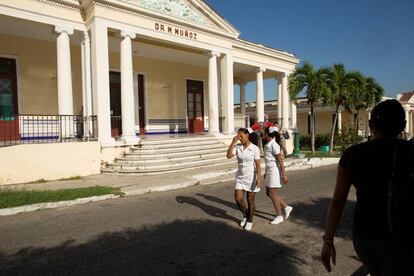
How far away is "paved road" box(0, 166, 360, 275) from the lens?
3.87 meters

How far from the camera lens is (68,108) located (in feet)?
37.6

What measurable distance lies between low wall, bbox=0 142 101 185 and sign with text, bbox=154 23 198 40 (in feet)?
17.2

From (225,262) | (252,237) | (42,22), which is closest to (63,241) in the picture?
(225,262)

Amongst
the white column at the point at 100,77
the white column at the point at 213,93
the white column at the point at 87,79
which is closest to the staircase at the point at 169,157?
the white column at the point at 100,77

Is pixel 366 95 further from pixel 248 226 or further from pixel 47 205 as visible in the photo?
pixel 47 205

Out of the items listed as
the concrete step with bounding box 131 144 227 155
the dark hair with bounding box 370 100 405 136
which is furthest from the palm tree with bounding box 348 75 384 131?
the dark hair with bounding box 370 100 405 136

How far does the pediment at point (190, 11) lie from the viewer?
13047 mm

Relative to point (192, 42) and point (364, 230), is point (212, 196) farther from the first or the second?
point (192, 42)

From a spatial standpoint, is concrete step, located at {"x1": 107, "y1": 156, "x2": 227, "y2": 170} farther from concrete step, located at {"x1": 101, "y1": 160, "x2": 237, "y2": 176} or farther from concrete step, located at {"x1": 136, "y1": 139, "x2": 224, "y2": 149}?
concrete step, located at {"x1": 136, "y1": 139, "x2": 224, "y2": 149}

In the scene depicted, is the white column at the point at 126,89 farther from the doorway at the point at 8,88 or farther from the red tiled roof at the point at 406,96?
the red tiled roof at the point at 406,96

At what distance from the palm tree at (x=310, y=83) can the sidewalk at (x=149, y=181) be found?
24.8 ft

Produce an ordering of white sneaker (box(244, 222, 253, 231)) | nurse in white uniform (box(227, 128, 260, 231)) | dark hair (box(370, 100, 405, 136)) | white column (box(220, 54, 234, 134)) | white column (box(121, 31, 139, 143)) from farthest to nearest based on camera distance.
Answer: white column (box(220, 54, 234, 134))
white column (box(121, 31, 139, 143))
nurse in white uniform (box(227, 128, 260, 231))
white sneaker (box(244, 222, 253, 231))
dark hair (box(370, 100, 405, 136))

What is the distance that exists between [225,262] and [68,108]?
9231mm

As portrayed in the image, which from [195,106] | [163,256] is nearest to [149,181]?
[163,256]
